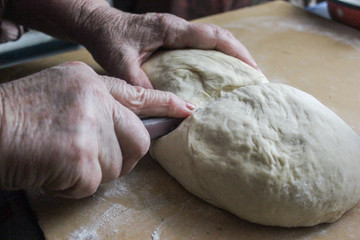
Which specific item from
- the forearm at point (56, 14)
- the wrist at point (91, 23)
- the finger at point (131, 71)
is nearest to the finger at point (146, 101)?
the finger at point (131, 71)

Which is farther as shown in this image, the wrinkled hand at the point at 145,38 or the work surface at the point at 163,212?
the wrinkled hand at the point at 145,38

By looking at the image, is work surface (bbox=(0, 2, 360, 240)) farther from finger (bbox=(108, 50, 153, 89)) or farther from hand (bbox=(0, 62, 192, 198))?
finger (bbox=(108, 50, 153, 89))

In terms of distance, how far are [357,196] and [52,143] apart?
1087 millimetres

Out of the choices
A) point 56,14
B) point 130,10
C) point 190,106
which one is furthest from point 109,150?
point 130,10

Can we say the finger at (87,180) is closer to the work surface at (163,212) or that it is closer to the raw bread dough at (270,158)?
the work surface at (163,212)

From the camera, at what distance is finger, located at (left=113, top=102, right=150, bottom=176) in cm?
117

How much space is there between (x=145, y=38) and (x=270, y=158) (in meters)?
0.92

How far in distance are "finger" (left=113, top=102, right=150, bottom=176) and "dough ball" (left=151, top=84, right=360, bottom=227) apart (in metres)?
0.18

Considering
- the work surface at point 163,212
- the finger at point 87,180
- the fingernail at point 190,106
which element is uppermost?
the fingernail at point 190,106

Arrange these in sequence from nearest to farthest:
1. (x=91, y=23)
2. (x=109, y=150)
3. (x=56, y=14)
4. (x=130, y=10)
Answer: (x=109, y=150), (x=91, y=23), (x=56, y=14), (x=130, y=10)

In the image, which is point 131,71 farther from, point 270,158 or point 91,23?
point 270,158

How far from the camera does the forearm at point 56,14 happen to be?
1.94 metres

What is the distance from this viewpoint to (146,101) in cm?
134

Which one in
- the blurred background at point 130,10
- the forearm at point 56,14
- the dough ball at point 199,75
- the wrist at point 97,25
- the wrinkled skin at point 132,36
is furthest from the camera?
the blurred background at point 130,10
